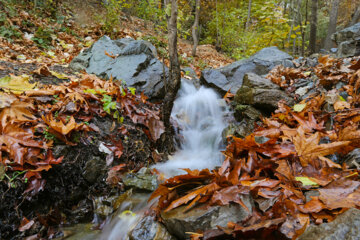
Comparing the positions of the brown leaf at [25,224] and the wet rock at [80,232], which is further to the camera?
the wet rock at [80,232]

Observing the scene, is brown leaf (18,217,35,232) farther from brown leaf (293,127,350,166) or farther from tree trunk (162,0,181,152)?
brown leaf (293,127,350,166)

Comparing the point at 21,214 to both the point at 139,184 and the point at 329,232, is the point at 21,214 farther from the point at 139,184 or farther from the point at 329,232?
the point at 329,232

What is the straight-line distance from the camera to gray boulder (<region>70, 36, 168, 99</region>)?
4.22 meters

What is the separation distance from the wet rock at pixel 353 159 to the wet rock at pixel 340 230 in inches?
28.9

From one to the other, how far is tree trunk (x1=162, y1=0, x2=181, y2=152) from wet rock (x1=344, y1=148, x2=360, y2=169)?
92.1 inches

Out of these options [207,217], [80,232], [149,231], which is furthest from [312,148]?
[80,232]

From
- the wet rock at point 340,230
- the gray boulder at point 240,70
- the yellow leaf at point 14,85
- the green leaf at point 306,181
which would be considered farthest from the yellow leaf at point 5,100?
the gray boulder at point 240,70

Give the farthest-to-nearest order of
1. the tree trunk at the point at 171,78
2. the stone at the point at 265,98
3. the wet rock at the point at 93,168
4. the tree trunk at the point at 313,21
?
the tree trunk at the point at 313,21 < the stone at the point at 265,98 < the tree trunk at the point at 171,78 < the wet rock at the point at 93,168

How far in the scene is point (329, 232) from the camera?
36.4 inches

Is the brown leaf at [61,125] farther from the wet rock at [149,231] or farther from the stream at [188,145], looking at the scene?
the wet rock at [149,231]

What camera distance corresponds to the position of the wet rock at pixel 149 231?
1.59 metres

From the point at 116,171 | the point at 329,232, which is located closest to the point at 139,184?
the point at 116,171

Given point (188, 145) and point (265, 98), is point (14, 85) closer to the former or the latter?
point (188, 145)

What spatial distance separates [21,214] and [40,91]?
151 centimetres
